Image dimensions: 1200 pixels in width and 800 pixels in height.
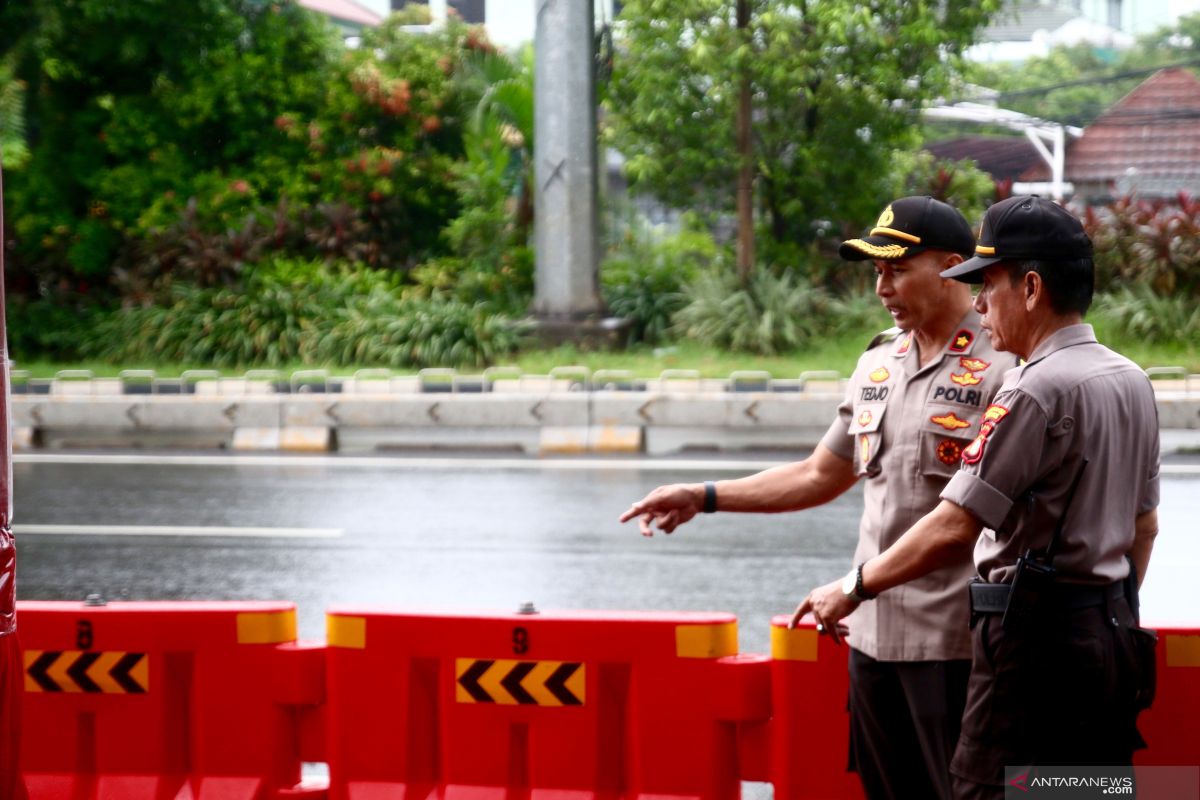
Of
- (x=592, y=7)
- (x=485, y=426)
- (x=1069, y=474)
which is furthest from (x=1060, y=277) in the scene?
(x=592, y=7)

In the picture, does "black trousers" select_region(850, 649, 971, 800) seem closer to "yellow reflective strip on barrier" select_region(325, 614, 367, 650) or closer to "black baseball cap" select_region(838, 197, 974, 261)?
"black baseball cap" select_region(838, 197, 974, 261)

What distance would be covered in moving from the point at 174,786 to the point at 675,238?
14692mm

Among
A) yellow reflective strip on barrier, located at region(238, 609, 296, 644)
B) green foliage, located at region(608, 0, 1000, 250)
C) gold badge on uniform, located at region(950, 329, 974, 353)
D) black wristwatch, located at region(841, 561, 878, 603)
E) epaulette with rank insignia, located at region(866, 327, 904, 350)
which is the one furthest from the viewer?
green foliage, located at region(608, 0, 1000, 250)

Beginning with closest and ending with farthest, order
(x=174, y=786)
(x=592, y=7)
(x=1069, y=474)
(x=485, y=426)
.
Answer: (x=1069, y=474) < (x=174, y=786) < (x=485, y=426) < (x=592, y=7)

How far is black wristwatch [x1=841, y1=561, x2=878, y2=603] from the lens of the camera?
341 cm

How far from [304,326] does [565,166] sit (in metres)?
3.19

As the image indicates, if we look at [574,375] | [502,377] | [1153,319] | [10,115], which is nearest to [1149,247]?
[1153,319]

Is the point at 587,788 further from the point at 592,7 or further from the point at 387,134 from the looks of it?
the point at 387,134

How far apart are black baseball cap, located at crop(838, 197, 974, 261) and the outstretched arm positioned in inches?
23.6

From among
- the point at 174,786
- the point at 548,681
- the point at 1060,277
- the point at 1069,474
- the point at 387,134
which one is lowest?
the point at 174,786

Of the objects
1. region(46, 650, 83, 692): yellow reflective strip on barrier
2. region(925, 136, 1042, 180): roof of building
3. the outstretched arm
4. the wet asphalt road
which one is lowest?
the wet asphalt road

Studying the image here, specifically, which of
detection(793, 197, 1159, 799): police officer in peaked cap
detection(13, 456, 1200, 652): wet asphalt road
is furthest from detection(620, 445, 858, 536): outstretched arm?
detection(13, 456, 1200, 652): wet asphalt road

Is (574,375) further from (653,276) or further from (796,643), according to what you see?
(796,643)

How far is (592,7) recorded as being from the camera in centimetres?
1584
